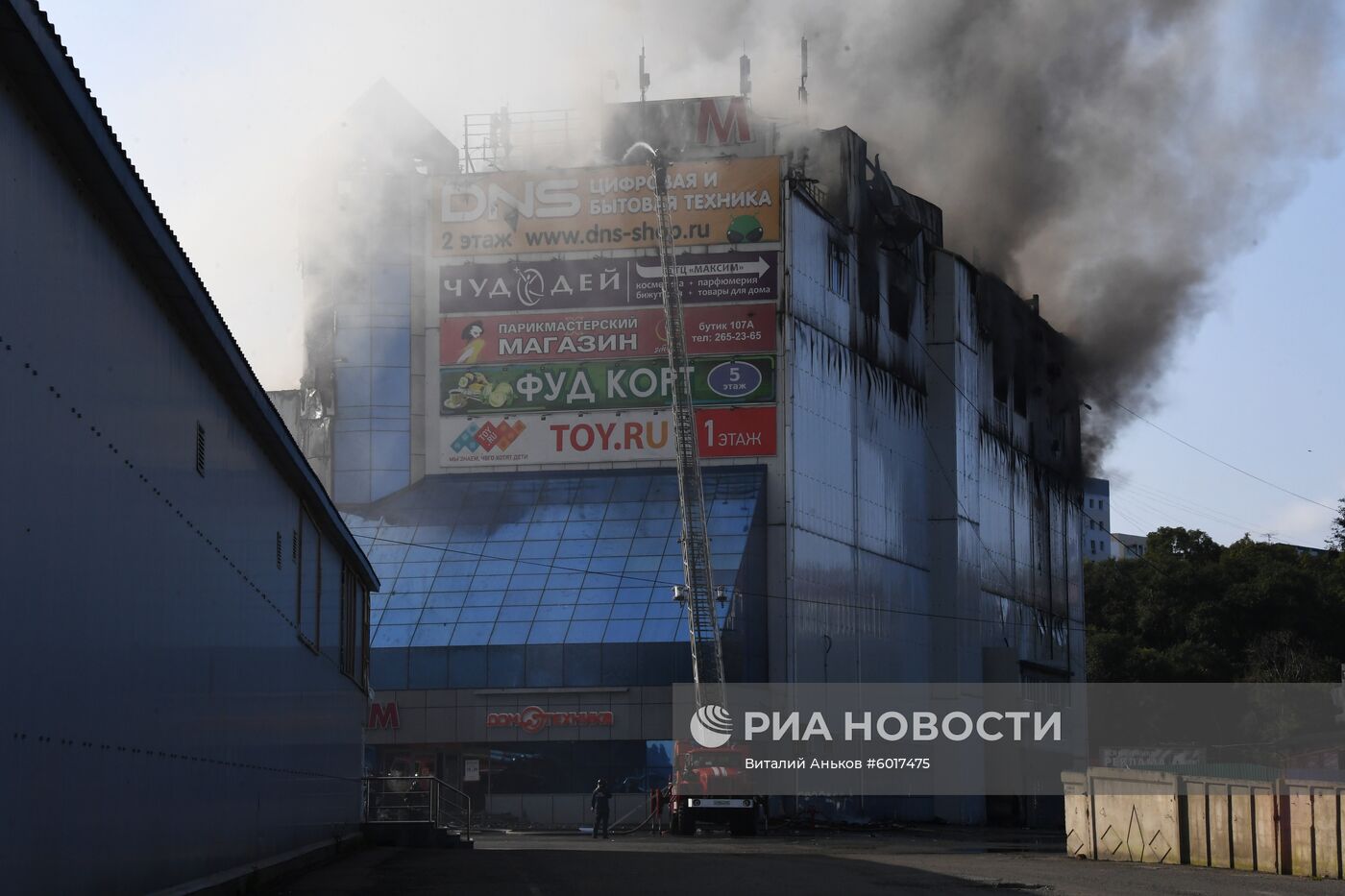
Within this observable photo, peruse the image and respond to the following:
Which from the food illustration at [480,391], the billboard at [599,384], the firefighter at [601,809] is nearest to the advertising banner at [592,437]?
the billboard at [599,384]

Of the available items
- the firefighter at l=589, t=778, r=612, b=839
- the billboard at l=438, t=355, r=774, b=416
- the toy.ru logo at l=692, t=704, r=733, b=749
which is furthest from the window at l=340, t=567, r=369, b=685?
the billboard at l=438, t=355, r=774, b=416

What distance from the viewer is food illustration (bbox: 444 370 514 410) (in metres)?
64.7

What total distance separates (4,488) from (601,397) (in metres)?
55.0

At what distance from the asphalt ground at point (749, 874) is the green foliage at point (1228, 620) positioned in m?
69.6

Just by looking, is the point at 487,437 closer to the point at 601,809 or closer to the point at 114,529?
the point at 601,809

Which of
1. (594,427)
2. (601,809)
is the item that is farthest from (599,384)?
(601,809)

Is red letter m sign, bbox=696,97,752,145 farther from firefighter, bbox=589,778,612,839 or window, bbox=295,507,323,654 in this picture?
window, bbox=295,507,323,654

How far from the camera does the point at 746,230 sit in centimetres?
6378

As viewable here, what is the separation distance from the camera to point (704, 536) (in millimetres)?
58094

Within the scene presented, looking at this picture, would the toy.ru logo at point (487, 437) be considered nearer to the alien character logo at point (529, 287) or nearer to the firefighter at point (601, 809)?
the alien character logo at point (529, 287)

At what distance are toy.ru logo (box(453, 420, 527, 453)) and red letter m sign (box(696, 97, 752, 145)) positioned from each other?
13.9 m

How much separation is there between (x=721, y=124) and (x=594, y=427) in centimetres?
1372

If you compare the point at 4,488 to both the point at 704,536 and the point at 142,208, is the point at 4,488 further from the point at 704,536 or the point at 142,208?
the point at 704,536

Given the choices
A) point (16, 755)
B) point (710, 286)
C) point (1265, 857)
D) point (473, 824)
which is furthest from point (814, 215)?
point (16, 755)
